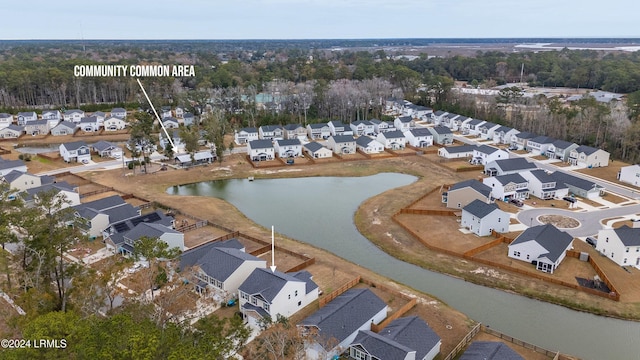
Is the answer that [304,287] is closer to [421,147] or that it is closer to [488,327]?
[488,327]

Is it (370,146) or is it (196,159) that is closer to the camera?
(196,159)

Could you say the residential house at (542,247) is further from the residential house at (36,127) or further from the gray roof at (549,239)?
the residential house at (36,127)

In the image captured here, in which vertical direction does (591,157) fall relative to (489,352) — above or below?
above

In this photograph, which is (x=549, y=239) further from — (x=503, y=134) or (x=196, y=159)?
(x=196, y=159)

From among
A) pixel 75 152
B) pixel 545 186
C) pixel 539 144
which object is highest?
pixel 539 144

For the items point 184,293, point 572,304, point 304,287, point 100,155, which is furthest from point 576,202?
point 100,155

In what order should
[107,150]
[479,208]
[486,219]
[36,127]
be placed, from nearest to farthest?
[486,219], [479,208], [107,150], [36,127]

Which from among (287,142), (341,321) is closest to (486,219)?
(341,321)
